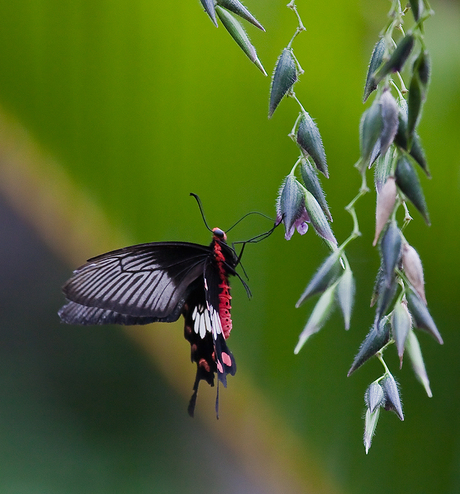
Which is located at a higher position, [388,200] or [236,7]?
[236,7]

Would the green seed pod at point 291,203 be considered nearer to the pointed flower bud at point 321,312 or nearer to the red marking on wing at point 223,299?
the pointed flower bud at point 321,312

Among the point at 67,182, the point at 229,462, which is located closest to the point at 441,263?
the point at 229,462

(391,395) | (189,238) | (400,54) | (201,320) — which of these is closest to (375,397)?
(391,395)

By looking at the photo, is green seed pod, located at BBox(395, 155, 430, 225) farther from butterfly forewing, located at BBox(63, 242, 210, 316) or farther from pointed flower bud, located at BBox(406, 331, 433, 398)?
butterfly forewing, located at BBox(63, 242, 210, 316)

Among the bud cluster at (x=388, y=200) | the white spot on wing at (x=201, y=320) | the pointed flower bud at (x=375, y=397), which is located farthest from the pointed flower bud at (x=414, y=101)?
the white spot on wing at (x=201, y=320)

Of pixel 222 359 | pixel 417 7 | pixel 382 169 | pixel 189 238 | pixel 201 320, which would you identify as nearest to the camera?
pixel 417 7

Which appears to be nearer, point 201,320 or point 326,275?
point 326,275

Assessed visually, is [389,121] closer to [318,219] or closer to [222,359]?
[318,219]
